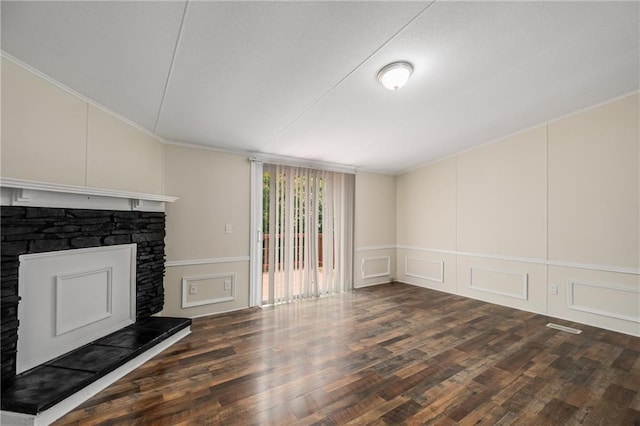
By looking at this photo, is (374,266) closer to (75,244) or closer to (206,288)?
(206,288)

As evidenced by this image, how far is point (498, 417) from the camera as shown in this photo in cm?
188

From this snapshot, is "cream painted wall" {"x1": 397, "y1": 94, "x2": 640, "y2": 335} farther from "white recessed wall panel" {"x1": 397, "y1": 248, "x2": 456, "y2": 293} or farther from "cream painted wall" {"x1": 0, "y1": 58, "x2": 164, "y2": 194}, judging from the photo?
"cream painted wall" {"x1": 0, "y1": 58, "x2": 164, "y2": 194}

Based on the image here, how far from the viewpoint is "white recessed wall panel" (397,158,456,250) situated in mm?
5051

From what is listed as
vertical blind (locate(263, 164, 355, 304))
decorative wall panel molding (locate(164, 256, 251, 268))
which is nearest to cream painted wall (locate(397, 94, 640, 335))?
vertical blind (locate(263, 164, 355, 304))

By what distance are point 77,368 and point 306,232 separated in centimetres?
312

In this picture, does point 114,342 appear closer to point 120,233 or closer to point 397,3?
point 120,233

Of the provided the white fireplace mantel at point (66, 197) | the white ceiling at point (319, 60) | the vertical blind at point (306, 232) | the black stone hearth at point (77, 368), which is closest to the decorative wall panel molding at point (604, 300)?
the white ceiling at point (319, 60)

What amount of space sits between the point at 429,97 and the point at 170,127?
2868 mm

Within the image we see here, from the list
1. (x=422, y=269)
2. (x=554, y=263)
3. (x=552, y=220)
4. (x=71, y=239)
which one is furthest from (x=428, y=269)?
(x=71, y=239)

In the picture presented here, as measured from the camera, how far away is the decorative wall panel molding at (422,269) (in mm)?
5188

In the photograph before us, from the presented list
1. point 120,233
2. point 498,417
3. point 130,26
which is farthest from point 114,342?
point 498,417

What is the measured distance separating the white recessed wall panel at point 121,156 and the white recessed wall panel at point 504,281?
4796 millimetres

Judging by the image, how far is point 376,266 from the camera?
5668 mm

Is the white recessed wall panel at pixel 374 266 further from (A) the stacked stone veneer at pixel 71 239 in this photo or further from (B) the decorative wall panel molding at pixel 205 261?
(A) the stacked stone veneer at pixel 71 239
